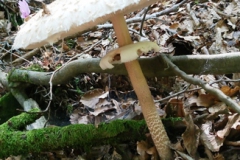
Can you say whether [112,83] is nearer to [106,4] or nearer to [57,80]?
[57,80]

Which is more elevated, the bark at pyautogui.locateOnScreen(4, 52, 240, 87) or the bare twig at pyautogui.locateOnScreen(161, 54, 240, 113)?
the bark at pyautogui.locateOnScreen(4, 52, 240, 87)

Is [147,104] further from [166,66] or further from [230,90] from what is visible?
[230,90]

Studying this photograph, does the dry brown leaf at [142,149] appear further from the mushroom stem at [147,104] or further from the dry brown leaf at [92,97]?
the dry brown leaf at [92,97]

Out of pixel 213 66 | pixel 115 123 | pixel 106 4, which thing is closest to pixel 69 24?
pixel 106 4

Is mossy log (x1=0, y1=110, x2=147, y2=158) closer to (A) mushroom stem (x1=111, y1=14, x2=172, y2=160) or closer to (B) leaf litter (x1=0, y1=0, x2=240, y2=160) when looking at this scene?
(B) leaf litter (x1=0, y1=0, x2=240, y2=160)

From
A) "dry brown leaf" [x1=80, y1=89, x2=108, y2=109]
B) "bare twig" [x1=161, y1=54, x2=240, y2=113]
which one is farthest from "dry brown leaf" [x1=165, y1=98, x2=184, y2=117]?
A: "dry brown leaf" [x1=80, y1=89, x2=108, y2=109]

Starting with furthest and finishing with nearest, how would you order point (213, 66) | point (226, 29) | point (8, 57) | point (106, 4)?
point (8, 57)
point (226, 29)
point (213, 66)
point (106, 4)

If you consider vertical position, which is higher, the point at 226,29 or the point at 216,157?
the point at 226,29

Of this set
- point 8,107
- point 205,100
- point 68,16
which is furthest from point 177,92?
point 8,107
